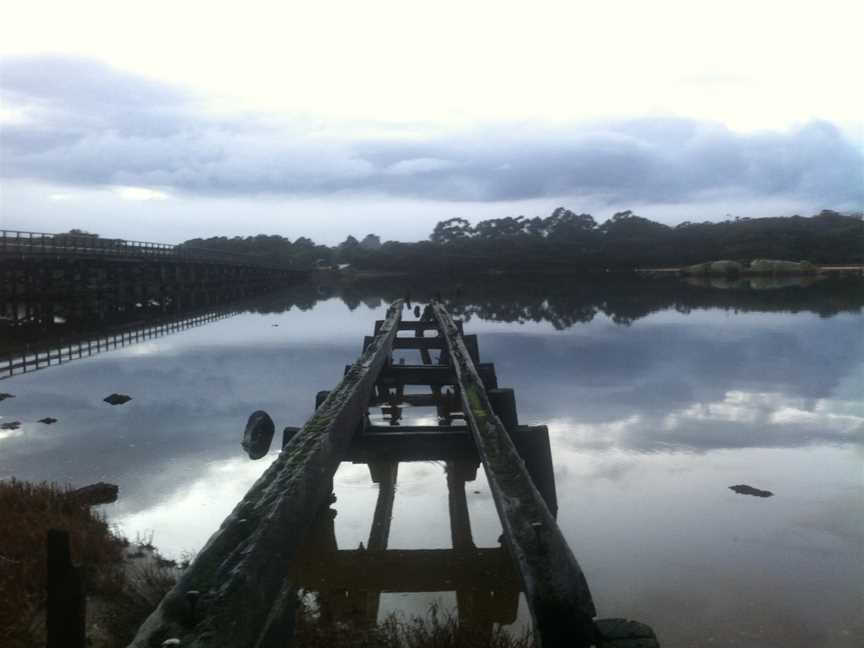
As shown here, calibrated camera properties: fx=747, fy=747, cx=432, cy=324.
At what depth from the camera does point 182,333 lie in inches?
1003

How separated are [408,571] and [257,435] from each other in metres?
4.11

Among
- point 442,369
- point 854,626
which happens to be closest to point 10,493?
point 442,369

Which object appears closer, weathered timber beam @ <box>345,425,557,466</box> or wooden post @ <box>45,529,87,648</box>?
wooden post @ <box>45,529,87,648</box>

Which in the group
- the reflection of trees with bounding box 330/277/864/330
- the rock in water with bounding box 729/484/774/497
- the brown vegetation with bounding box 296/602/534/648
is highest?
the reflection of trees with bounding box 330/277/864/330

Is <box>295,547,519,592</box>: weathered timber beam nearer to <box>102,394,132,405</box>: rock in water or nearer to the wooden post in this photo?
the wooden post

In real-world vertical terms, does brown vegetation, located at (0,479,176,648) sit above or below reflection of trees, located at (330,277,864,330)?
below

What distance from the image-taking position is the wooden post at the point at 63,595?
227 cm

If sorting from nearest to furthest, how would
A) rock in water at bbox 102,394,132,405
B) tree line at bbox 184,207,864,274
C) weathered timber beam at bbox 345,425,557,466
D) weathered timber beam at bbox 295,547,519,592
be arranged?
weathered timber beam at bbox 295,547,519,592 < weathered timber beam at bbox 345,425,557,466 < rock in water at bbox 102,394,132,405 < tree line at bbox 184,207,864,274

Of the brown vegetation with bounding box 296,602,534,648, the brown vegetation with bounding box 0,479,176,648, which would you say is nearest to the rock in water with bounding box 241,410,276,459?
the brown vegetation with bounding box 0,479,176,648

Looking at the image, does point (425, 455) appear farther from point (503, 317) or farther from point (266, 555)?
point (503, 317)

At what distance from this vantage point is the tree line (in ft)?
313

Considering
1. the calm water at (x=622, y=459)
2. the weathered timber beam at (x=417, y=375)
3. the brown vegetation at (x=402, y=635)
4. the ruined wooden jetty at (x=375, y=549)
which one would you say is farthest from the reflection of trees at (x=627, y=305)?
the brown vegetation at (x=402, y=635)

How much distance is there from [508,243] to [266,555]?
10942 cm

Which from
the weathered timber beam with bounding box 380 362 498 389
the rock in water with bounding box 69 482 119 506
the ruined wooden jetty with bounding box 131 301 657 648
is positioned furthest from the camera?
the weathered timber beam with bounding box 380 362 498 389
